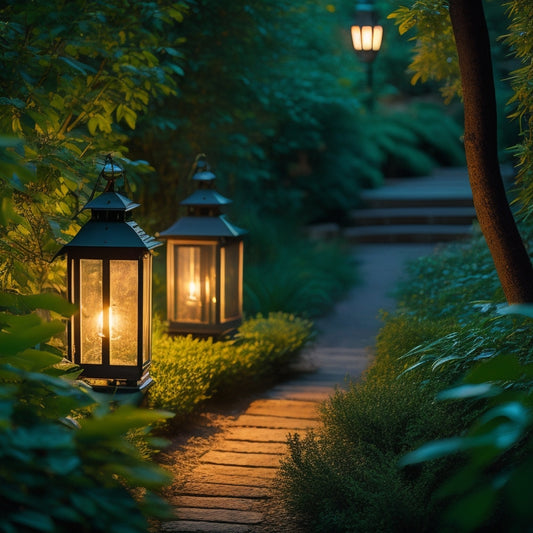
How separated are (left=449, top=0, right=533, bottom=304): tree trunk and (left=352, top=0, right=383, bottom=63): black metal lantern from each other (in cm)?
528

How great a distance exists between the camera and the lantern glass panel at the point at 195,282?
5.35 metres

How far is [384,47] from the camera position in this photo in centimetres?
1855

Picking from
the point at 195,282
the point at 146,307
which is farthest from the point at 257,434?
the point at 195,282

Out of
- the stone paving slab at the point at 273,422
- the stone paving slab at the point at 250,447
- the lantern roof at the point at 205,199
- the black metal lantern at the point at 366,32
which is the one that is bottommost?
the stone paving slab at the point at 250,447

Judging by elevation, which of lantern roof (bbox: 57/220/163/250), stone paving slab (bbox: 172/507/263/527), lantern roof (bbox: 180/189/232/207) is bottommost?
stone paving slab (bbox: 172/507/263/527)

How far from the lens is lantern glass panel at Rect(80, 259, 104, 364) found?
3.81m

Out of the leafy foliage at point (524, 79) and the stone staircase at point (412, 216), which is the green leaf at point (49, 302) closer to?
the leafy foliage at point (524, 79)

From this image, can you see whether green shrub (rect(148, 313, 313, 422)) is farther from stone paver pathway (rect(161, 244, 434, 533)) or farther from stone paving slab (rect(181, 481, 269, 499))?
stone paving slab (rect(181, 481, 269, 499))

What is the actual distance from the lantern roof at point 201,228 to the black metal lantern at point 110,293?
1.34 metres

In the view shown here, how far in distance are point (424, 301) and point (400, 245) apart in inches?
338

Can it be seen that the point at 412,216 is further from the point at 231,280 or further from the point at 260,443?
the point at 260,443

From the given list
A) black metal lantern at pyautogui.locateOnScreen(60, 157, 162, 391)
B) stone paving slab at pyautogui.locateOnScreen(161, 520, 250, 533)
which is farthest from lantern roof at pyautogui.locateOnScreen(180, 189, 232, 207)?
stone paving slab at pyautogui.locateOnScreen(161, 520, 250, 533)

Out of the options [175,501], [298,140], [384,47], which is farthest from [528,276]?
[384,47]

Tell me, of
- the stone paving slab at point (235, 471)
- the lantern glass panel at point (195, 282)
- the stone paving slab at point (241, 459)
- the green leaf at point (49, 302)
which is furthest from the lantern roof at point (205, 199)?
the green leaf at point (49, 302)
